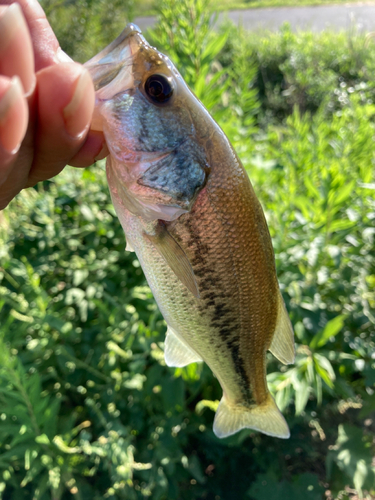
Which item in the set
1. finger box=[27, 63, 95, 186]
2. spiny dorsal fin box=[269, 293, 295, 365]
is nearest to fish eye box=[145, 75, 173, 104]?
finger box=[27, 63, 95, 186]

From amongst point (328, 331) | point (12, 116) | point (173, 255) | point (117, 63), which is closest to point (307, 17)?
point (328, 331)

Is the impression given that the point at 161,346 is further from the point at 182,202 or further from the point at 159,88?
the point at 159,88

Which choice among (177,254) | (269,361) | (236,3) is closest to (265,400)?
(177,254)

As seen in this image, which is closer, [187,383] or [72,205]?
[187,383]

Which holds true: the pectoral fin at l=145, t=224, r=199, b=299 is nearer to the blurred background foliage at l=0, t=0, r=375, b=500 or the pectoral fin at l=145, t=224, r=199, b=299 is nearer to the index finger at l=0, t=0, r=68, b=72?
the index finger at l=0, t=0, r=68, b=72

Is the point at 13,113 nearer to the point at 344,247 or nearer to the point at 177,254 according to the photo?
the point at 177,254

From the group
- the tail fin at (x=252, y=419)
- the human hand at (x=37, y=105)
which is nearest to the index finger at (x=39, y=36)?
the human hand at (x=37, y=105)
